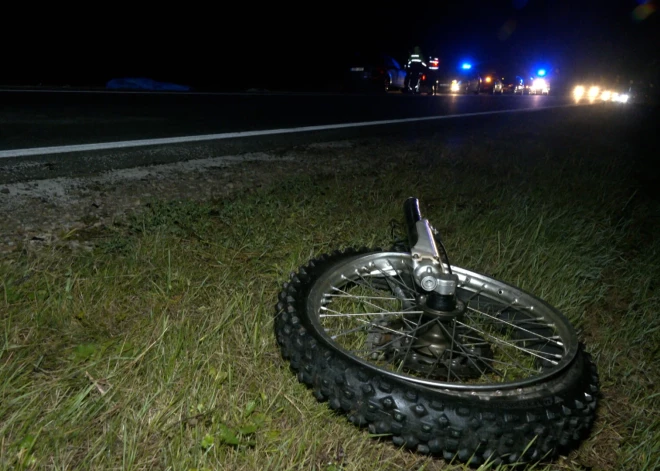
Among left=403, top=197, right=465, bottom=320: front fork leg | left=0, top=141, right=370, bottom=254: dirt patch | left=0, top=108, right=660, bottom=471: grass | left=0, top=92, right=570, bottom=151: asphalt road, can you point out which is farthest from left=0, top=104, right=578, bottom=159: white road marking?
left=403, top=197, right=465, bottom=320: front fork leg

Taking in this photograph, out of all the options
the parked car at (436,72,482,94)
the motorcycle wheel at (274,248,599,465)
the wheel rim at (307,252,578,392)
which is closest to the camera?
the motorcycle wheel at (274,248,599,465)

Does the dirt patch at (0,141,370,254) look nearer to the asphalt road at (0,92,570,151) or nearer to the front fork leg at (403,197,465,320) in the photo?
the asphalt road at (0,92,570,151)

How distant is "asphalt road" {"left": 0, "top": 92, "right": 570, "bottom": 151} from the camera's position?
5.41 m

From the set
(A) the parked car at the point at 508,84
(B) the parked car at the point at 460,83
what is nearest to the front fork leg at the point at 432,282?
(B) the parked car at the point at 460,83

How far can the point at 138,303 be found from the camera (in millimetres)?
2602

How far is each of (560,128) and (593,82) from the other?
7895cm

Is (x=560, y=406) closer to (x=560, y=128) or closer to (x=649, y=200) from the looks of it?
(x=649, y=200)

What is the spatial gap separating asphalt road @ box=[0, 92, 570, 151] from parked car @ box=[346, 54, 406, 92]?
13.0 m

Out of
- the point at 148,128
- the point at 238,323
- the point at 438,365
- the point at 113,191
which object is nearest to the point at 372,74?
the point at 148,128

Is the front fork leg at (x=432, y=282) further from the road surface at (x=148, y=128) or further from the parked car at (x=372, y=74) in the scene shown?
the parked car at (x=372, y=74)

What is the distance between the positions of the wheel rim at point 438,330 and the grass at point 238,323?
1.09ft

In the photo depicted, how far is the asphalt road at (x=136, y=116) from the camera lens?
5.41 m

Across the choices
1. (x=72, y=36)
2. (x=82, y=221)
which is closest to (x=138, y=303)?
(x=82, y=221)

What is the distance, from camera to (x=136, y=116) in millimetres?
7316
